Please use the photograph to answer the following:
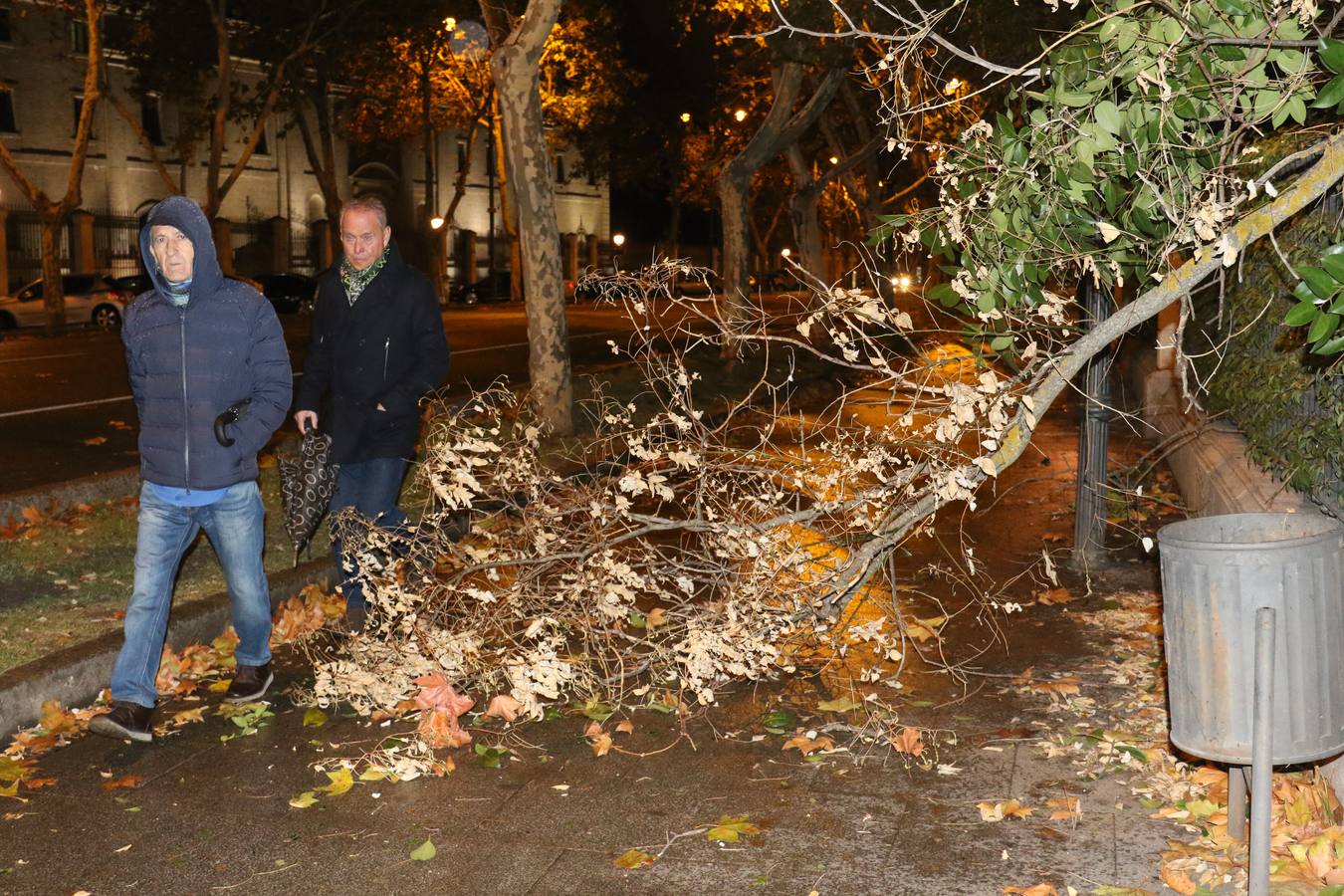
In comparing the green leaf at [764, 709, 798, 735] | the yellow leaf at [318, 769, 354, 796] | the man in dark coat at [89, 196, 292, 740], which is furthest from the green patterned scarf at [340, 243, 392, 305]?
the green leaf at [764, 709, 798, 735]

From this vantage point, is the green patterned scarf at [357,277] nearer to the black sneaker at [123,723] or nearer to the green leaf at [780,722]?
the black sneaker at [123,723]

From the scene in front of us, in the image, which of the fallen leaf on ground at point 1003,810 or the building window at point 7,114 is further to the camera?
the building window at point 7,114

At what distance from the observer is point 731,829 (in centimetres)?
493

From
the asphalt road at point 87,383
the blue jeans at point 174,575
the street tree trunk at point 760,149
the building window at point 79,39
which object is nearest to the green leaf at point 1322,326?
the blue jeans at point 174,575

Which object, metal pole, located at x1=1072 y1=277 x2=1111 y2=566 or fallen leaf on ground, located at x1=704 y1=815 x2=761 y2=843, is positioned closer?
fallen leaf on ground, located at x1=704 y1=815 x2=761 y2=843

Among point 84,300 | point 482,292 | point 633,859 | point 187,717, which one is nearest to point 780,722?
point 633,859

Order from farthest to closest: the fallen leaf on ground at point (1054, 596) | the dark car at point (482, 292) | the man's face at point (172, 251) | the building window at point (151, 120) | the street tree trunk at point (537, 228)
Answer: the dark car at point (482, 292), the building window at point (151, 120), the street tree trunk at point (537, 228), the fallen leaf on ground at point (1054, 596), the man's face at point (172, 251)

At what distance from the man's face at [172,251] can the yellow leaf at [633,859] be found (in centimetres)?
304

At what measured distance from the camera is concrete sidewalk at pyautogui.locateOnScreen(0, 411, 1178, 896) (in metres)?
4.58

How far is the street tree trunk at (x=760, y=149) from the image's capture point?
21984 mm

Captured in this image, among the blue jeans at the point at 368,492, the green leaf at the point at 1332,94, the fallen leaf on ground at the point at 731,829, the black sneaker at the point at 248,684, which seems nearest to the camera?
the green leaf at the point at 1332,94

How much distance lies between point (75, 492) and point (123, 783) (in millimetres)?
5570

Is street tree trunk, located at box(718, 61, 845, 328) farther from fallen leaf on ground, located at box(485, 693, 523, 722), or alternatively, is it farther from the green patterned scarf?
fallen leaf on ground, located at box(485, 693, 523, 722)

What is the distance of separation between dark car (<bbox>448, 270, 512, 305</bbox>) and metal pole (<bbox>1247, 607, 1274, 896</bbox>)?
164 feet
